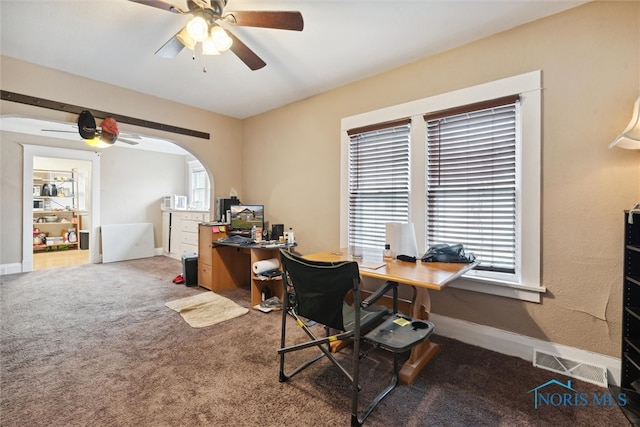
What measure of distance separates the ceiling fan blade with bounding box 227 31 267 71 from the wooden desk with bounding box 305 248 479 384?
6.14 feet

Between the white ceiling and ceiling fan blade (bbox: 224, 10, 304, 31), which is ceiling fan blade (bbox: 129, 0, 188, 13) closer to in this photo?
ceiling fan blade (bbox: 224, 10, 304, 31)

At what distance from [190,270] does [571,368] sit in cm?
428

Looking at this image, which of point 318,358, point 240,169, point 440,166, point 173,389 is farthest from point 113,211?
point 440,166

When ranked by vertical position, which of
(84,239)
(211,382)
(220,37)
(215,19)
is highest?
(215,19)

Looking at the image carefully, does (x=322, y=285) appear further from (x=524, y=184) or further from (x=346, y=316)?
(x=524, y=184)

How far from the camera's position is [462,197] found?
2.46 metres

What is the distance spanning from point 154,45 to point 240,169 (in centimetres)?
227

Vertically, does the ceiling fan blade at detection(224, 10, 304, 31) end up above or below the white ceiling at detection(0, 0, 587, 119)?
below

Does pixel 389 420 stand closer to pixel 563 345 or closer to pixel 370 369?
pixel 370 369

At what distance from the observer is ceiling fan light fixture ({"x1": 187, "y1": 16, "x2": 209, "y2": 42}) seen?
1.70 m

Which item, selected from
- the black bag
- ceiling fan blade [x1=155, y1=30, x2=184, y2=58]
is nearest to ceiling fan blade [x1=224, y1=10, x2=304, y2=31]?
ceiling fan blade [x1=155, y1=30, x2=184, y2=58]

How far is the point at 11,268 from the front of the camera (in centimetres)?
466

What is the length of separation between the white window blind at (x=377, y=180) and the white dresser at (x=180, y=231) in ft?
11.1

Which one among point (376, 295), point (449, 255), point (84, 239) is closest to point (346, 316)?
point (376, 295)
